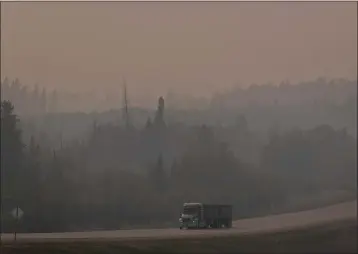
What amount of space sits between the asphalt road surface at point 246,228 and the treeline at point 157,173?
14cm

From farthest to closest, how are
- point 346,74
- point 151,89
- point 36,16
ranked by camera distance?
point 346,74, point 151,89, point 36,16

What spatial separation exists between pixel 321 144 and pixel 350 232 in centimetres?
143

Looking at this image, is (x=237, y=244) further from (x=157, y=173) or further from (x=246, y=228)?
(x=157, y=173)

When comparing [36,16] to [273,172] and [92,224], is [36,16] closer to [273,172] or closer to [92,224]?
[92,224]

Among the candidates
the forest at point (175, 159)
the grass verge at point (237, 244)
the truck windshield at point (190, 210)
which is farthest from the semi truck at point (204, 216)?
the grass verge at point (237, 244)

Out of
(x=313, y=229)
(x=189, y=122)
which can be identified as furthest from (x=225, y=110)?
(x=313, y=229)

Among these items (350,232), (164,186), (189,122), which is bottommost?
(350,232)

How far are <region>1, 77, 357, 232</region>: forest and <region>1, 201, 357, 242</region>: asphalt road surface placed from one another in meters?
0.13

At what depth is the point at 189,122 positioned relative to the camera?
11.3 meters

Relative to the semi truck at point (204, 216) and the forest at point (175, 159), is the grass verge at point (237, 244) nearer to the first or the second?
the semi truck at point (204, 216)

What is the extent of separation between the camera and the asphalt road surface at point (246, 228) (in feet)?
33.1

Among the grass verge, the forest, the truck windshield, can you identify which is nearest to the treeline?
the forest

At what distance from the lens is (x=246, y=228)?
440 inches

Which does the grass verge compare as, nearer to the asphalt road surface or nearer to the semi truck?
the asphalt road surface
